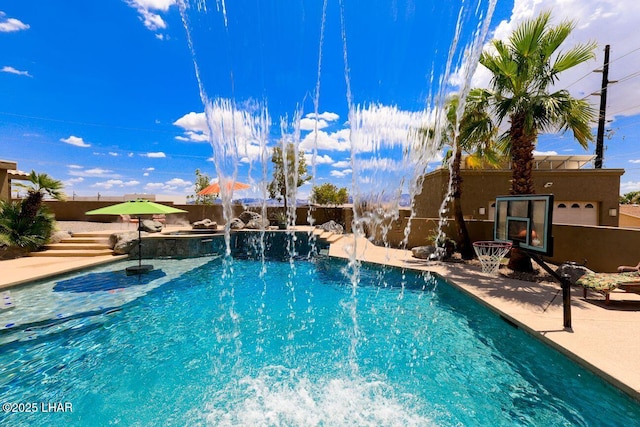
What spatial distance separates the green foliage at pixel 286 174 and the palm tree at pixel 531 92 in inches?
744

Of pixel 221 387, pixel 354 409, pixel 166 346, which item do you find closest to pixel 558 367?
pixel 354 409

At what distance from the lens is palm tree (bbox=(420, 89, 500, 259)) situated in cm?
1046

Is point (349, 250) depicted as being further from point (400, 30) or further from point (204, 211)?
point (204, 211)

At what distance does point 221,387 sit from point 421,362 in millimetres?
3290

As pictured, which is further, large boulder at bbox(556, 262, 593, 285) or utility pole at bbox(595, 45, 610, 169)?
utility pole at bbox(595, 45, 610, 169)

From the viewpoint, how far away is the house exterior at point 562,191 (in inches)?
598

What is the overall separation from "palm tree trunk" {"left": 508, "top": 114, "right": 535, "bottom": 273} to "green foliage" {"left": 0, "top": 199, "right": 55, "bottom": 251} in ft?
63.7

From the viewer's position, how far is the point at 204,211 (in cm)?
2548

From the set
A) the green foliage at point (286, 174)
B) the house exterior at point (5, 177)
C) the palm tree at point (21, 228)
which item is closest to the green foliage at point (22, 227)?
the palm tree at point (21, 228)

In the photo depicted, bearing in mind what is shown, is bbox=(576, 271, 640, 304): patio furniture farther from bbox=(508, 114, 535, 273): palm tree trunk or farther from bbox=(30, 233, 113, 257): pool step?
bbox=(30, 233, 113, 257): pool step

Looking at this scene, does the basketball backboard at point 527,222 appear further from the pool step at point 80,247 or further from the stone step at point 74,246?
the stone step at point 74,246

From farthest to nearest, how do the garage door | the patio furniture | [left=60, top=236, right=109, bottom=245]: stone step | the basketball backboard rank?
the garage door → [left=60, top=236, right=109, bottom=245]: stone step → the basketball backboard → the patio furniture

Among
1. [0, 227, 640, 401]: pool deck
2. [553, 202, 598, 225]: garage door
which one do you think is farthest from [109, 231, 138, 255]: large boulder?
[553, 202, 598, 225]: garage door

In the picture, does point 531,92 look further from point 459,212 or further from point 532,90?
point 459,212
